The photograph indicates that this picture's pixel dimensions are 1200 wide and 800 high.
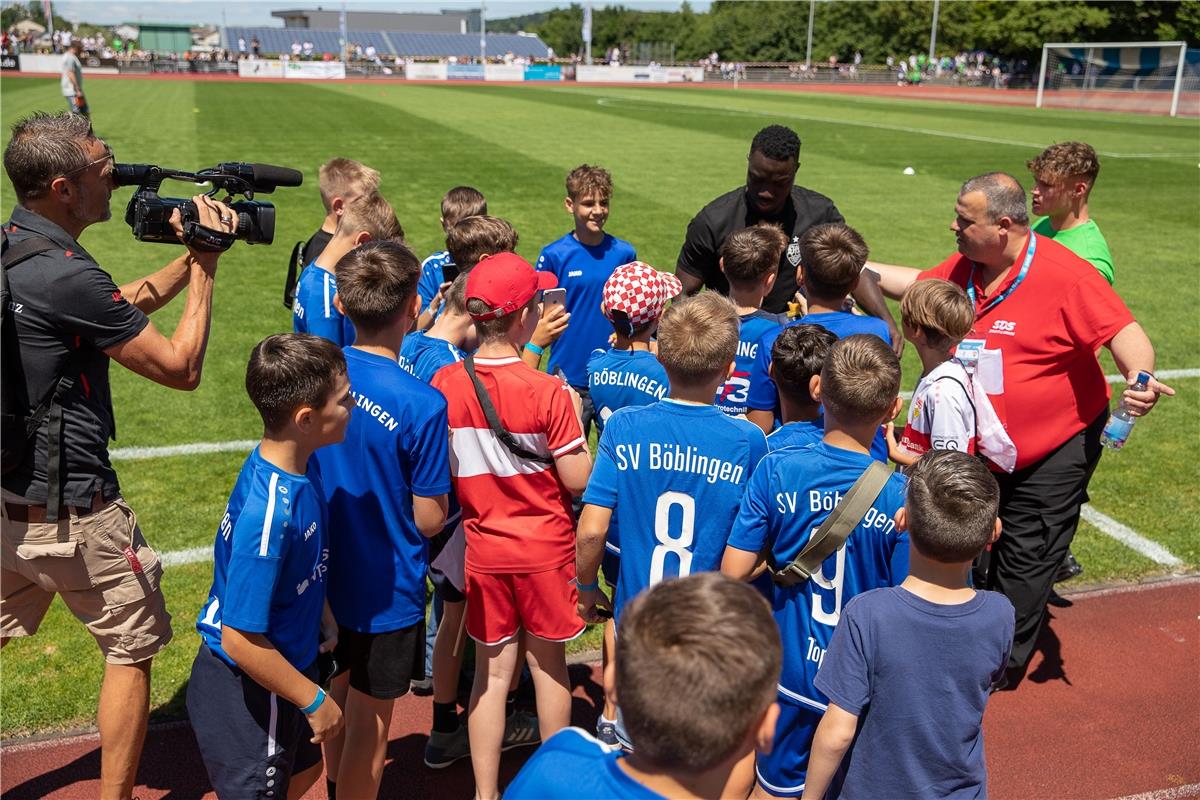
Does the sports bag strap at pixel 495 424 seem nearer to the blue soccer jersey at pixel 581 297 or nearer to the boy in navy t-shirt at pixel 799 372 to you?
the boy in navy t-shirt at pixel 799 372

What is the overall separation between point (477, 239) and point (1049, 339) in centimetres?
277

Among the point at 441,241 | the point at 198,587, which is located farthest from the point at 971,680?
the point at 441,241

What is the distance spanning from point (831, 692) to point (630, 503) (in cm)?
98

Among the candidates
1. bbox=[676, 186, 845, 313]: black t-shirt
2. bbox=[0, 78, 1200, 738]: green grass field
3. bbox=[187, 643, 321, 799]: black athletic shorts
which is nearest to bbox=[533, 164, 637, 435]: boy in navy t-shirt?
bbox=[676, 186, 845, 313]: black t-shirt

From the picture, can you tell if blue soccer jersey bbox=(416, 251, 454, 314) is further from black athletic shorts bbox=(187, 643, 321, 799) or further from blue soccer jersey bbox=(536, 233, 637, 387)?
black athletic shorts bbox=(187, 643, 321, 799)

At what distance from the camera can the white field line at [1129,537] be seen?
5793 millimetres

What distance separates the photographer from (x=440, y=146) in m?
22.7

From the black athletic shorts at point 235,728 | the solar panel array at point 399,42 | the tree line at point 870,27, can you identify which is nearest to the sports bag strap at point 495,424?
the black athletic shorts at point 235,728

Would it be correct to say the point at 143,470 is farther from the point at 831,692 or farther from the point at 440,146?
the point at 440,146

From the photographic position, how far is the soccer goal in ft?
130

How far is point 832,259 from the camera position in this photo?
406 cm

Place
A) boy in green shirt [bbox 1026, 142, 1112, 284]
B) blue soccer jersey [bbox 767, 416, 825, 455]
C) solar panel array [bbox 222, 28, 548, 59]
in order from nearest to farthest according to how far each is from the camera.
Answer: blue soccer jersey [bbox 767, 416, 825, 455], boy in green shirt [bbox 1026, 142, 1112, 284], solar panel array [bbox 222, 28, 548, 59]

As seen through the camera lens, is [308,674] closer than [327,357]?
No

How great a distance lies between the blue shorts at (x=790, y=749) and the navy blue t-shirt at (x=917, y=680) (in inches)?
17.2
